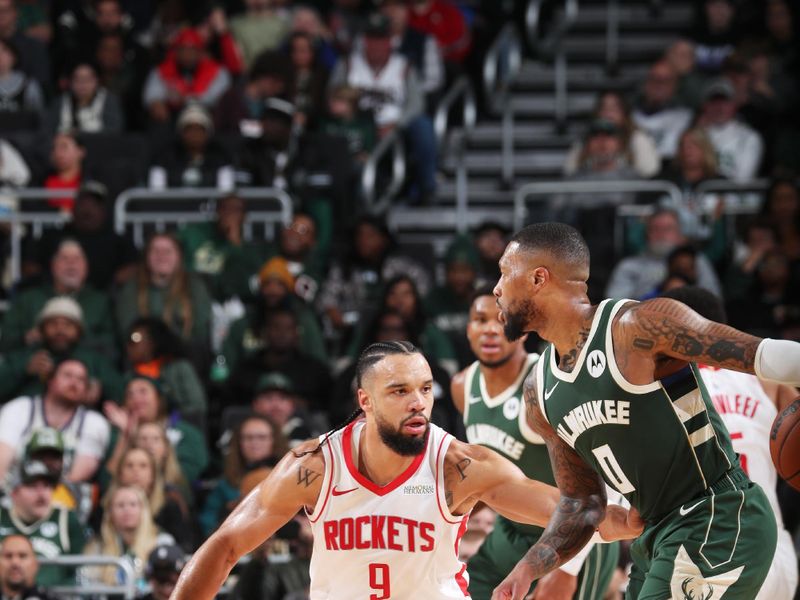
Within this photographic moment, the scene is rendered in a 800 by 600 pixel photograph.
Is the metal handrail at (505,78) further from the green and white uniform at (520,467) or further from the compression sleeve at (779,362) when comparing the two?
the compression sleeve at (779,362)

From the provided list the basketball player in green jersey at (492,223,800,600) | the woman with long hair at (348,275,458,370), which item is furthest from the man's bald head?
the woman with long hair at (348,275,458,370)

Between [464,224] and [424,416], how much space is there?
8203mm

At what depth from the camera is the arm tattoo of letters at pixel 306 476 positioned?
5664 millimetres

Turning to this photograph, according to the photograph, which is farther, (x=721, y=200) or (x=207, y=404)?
(x=721, y=200)

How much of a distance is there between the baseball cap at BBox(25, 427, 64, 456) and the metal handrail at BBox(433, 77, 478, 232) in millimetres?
4674

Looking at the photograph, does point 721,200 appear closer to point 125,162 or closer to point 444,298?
point 444,298

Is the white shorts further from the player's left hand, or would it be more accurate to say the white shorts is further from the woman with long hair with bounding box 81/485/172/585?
the woman with long hair with bounding box 81/485/172/585

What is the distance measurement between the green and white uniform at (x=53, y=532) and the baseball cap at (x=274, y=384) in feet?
5.96

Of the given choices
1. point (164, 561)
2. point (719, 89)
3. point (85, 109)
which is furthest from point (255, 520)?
point (719, 89)

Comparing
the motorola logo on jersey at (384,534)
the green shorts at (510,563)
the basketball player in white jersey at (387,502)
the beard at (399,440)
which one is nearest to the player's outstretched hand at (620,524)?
the basketball player in white jersey at (387,502)

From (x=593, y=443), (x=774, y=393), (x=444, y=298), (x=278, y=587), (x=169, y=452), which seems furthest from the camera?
(x=444, y=298)

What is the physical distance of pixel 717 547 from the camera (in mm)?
5098

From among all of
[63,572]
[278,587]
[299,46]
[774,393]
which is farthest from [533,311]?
[299,46]

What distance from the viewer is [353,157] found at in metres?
13.7
